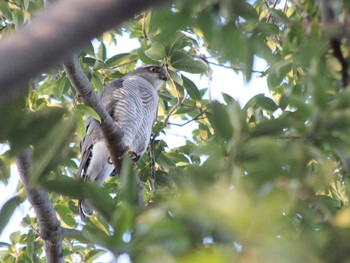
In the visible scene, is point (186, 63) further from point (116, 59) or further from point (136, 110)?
point (136, 110)

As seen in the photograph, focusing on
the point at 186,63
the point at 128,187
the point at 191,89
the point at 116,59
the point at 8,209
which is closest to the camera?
the point at 128,187

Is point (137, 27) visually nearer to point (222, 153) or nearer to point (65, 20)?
point (222, 153)

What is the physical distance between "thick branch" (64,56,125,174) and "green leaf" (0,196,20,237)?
206 centimetres

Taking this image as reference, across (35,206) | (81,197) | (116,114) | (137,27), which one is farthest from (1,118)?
(116,114)

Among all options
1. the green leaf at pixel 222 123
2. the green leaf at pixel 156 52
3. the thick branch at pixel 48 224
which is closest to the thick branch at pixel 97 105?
the green leaf at pixel 156 52

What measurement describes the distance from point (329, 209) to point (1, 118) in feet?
2.20

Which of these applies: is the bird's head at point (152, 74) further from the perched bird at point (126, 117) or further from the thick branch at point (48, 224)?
the thick branch at point (48, 224)

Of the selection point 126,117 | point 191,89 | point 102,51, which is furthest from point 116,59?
point 126,117

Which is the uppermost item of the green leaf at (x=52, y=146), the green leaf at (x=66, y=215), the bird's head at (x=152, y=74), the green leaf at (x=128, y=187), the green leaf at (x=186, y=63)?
the green leaf at (x=52, y=146)

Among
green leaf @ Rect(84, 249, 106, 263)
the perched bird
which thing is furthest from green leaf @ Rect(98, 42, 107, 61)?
green leaf @ Rect(84, 249, 106, 263)

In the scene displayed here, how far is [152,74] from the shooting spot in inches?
254

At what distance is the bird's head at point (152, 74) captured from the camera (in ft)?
21.0

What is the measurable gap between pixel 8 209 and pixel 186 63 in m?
2.77

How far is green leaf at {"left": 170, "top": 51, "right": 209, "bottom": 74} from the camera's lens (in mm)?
4098
